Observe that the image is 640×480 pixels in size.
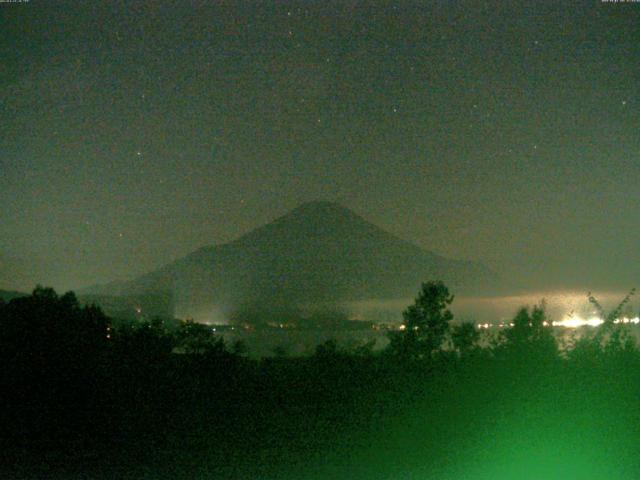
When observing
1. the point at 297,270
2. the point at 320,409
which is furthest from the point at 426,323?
the point at 297,270

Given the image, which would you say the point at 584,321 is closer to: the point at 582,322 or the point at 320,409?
the point at 582,322

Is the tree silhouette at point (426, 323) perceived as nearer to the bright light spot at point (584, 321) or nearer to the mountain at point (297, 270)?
the bright light spot at point (584, 321)

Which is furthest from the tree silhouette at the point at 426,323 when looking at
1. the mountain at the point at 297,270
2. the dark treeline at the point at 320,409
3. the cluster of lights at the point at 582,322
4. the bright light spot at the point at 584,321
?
the mountain at the point at 297,270

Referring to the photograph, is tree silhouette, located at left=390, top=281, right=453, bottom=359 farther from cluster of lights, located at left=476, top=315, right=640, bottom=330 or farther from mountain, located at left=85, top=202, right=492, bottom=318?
mountain, located at left=85, top=202, right=492, bottom=318

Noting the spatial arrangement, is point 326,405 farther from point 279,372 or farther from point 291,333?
point 291,333

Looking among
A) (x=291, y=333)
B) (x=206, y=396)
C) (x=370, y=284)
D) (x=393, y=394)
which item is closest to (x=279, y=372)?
(x=206, y=396)

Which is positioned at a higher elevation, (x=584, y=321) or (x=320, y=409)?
(x=584, y=321)
